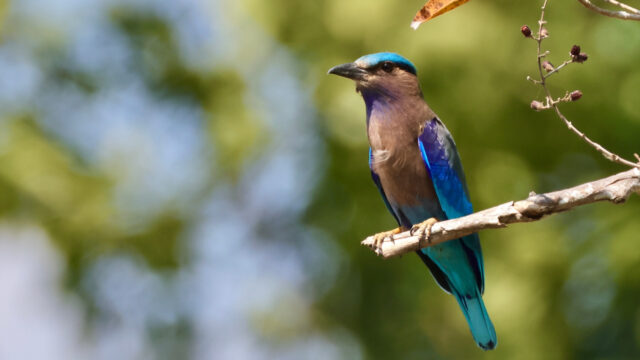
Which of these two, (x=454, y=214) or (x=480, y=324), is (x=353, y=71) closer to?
(x=454, y=214)

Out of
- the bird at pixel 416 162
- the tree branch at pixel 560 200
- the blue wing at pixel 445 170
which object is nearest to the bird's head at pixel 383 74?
the bird at pixel 416 162

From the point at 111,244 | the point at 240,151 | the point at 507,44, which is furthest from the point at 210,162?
the point at 507,44

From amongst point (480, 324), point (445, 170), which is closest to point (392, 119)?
point (445, 170)

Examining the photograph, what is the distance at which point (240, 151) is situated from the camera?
998 centimetres

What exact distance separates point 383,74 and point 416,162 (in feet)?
1.74

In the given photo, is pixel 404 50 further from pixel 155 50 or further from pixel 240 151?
pixel 155 50

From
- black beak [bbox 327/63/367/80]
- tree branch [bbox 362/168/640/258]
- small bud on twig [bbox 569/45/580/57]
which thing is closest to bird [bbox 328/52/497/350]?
black beak [bbox 327/63/367/80]

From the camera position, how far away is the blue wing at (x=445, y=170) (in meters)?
4.48

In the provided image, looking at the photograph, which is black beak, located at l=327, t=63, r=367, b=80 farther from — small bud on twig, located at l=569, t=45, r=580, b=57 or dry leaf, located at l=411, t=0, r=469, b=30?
small bud on twig, located at l=569, t=45, r=580, b=57

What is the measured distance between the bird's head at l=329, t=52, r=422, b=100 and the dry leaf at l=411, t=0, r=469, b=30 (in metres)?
1.30

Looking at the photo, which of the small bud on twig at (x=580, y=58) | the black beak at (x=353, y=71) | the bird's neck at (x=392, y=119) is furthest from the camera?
the black beak at (x=353, y=71)

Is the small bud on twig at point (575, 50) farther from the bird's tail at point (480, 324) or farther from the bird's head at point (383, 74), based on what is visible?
the bird's tail at point (480, 324)

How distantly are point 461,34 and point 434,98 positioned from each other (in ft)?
2.44

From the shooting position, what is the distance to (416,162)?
450 centimetres
